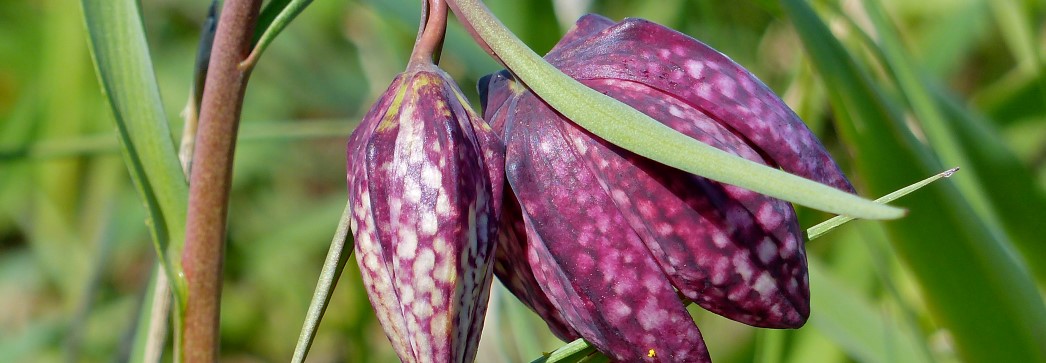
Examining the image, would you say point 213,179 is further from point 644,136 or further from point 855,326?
point 855,326

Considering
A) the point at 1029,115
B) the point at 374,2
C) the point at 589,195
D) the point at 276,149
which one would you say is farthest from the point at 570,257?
the point at 276,149

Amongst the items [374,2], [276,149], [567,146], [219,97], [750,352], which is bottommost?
[750,352]

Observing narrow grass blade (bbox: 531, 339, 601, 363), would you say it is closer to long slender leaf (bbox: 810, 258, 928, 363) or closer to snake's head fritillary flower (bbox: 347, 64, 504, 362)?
snake's head fritillary flower (bbox: 347, 64, 504, 362)

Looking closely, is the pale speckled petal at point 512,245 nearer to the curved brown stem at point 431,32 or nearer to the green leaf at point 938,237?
the curved brown stem at point 431,32

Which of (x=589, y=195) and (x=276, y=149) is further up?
(x=276, y=149)

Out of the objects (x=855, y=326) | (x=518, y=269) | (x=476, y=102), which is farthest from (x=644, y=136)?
(x=476, y=102)

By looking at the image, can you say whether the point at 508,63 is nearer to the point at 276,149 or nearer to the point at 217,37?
the point at 217,37

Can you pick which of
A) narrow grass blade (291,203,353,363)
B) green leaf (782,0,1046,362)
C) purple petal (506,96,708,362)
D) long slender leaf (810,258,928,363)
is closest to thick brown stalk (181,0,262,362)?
narrow grass blade (291,203,353,363)

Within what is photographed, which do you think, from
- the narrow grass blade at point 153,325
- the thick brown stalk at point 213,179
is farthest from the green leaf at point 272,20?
the narrow grass blade at point 153,325
